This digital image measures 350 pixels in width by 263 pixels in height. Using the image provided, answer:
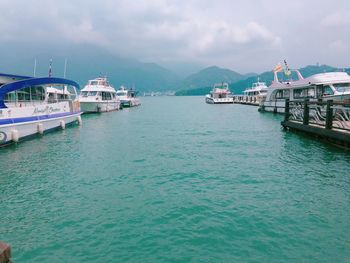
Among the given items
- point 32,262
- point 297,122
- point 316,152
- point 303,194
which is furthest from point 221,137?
point 32,262

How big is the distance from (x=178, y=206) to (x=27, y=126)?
1755cm

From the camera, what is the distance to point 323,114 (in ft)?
74.8

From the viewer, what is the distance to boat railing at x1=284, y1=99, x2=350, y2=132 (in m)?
17.5

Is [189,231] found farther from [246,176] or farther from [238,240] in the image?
[246,176]

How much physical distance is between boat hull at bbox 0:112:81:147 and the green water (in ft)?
8.25

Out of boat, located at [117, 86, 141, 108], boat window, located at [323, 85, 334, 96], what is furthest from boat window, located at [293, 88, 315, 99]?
boat, located at [117, 86, 141, 108]

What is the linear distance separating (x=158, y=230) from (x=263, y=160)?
30.8 ft

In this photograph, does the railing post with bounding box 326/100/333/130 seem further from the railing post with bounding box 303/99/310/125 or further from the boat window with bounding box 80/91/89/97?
the boat window with bounding box 80/91/89/97

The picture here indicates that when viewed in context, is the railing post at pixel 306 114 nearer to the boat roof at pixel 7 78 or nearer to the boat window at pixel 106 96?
the boat roof at pixel 7 78

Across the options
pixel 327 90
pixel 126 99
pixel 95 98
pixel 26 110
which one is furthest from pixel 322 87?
pixel 126 99

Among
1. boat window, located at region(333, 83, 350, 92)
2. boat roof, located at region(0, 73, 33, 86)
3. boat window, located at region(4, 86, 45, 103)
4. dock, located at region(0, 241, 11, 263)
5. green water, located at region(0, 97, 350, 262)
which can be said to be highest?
boat roof, located at region(0, 73, 33, 86)

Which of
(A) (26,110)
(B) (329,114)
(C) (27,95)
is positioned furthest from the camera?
(C) (27,95)

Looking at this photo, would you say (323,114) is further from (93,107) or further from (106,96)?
(106,96)

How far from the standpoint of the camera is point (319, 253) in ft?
Answer: 21.8
